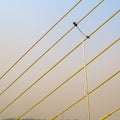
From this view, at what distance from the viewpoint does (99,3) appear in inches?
125

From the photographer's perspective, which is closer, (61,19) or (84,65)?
(84,65)

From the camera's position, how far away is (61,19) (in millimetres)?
3451

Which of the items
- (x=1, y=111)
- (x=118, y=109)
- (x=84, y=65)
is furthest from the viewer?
(x=1, y=111)

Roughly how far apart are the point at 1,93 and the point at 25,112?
1.89 ft

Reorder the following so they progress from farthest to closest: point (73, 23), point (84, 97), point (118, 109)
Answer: point (73, 23)
point (84, 97)
point (118, 109)

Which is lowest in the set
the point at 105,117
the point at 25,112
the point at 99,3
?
the point at 105,117

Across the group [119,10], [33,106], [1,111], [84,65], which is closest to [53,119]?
[33,106]

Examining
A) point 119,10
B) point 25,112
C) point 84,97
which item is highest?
point 119,10

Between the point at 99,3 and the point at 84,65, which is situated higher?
the point at 99,3

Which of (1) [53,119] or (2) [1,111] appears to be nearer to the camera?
(1) [53,119]

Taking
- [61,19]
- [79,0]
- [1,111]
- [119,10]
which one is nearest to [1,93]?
[1,111]

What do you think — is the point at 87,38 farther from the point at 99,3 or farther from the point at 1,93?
the point at 1,93

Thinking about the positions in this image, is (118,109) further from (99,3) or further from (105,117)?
(99,3)

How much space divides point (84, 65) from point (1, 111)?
1.37 meters
